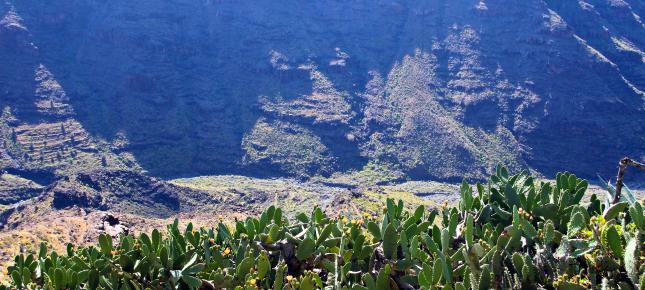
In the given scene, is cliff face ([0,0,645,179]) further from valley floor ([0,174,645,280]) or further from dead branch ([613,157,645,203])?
dead branch ([613,157,645,203])

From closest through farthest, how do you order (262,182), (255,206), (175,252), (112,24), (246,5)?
(175,252)
(255,206)
(262,182)
(112,24)
(246,5)

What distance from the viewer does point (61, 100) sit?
145m

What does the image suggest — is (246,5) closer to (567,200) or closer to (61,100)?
(61,100)

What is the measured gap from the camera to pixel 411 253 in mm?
7707

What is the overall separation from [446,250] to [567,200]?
1929 mm

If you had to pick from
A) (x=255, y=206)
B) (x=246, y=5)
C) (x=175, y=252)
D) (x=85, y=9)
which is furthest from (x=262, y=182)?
(x=175, y=252)

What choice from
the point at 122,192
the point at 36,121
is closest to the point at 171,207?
the point at 122,192

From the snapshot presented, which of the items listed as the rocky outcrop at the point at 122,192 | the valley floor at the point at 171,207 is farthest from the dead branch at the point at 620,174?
the rocky outcrop at the point at 122,192

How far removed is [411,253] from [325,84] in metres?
150

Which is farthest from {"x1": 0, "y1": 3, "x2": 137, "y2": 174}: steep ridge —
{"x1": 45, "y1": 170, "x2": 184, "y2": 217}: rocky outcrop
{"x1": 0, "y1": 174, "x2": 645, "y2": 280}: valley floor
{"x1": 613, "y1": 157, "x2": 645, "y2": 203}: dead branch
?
{"x1": 613, "y1": 157, "x2": 645, "y2": 203}: dead branch

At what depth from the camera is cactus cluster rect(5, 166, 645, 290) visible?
6.68 m

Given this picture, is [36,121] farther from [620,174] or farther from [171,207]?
[620,174]

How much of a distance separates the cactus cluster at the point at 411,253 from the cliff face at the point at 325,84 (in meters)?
118

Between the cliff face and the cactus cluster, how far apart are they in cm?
11844
